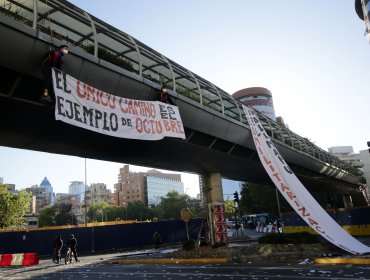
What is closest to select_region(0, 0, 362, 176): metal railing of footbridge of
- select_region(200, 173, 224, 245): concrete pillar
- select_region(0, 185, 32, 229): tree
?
select_region(200, 173, 224, 245): concrete pillar

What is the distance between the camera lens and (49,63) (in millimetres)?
10594

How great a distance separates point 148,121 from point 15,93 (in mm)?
5008

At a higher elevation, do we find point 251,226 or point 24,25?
point 24,25

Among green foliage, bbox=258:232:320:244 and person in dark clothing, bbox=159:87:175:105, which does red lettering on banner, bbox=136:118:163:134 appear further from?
green foliage, bbox=258:232:320:244

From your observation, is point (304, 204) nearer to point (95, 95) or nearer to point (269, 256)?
point (269, 256)

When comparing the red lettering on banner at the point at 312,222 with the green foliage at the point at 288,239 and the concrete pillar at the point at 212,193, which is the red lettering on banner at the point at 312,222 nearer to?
the green foliage at the point at 288,239

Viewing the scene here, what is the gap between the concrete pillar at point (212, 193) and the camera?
2356 cm

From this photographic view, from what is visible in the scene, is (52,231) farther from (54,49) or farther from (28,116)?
(54,49)

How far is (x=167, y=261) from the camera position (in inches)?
766

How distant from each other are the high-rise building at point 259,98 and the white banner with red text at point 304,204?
525ft

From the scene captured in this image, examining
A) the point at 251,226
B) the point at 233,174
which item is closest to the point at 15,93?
the point at 233,174

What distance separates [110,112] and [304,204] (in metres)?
10.4

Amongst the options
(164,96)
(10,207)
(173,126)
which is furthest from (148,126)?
(10,207)

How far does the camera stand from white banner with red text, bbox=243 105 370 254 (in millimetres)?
15703
